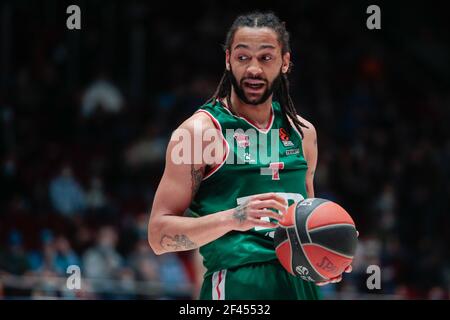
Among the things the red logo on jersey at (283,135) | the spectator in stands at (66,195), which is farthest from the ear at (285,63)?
the spectator in stands at (66,195)

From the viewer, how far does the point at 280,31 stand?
422 centimetres

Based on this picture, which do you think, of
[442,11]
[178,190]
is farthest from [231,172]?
[442,11]

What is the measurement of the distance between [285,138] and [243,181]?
15.6 inches

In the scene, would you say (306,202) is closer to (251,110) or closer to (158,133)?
(251,110)

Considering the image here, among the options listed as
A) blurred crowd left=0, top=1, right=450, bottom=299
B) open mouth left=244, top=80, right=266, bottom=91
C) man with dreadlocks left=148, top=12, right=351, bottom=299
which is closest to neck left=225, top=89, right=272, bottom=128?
man with dreadlocks left=148, top=12, right=351, bottom=299

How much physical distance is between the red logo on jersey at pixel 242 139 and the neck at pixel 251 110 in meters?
0.13

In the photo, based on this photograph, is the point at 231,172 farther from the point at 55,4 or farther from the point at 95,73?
the point at 55,4

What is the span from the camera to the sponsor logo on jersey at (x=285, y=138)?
4266 millimetres

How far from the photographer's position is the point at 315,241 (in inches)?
150

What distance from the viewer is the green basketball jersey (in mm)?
4016

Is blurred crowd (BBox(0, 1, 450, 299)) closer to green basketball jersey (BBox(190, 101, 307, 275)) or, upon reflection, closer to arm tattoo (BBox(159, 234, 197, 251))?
arm tattoo (BBox(159, 234, 197, 251))

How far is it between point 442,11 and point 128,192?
7.19 m

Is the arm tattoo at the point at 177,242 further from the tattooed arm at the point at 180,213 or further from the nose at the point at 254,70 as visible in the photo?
the nose at the point at 254,70

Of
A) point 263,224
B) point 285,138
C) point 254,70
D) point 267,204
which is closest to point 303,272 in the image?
point 263,224
